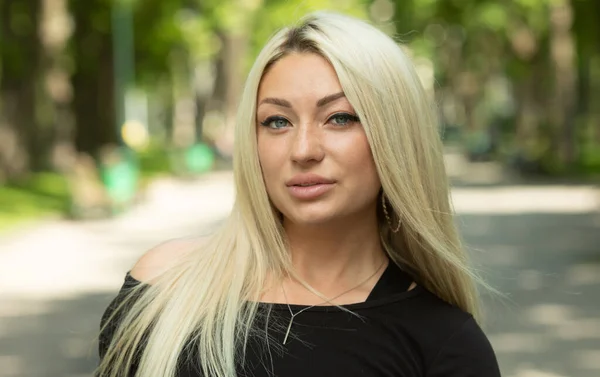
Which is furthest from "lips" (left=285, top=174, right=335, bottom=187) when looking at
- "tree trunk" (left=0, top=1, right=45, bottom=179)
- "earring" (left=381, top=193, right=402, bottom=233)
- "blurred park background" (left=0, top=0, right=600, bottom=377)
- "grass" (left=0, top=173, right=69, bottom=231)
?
"tree trunk" (left=0, top=1, right=45, bottom=179)

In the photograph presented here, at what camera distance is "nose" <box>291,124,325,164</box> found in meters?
2.41

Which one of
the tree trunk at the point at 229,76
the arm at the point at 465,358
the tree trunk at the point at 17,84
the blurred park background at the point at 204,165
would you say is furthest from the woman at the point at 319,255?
the tree trunk at the point at 229,76

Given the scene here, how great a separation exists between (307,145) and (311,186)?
90mm

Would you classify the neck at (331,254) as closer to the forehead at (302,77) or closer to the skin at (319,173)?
the skin at (319,173)

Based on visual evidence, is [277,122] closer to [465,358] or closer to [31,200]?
[465,358]

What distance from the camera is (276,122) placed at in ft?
8.16

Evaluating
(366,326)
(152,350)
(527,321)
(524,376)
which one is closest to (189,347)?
(152,350)

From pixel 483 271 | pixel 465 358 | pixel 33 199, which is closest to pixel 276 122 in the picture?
pixel 465 358

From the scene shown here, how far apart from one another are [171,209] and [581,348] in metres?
16.7

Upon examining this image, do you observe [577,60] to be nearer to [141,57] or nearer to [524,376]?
[141,57]

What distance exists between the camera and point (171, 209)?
24688 millimetres

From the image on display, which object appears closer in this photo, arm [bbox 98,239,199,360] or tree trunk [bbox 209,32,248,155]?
arm [bbox 98,239,199,360]

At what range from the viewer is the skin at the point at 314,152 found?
243cm

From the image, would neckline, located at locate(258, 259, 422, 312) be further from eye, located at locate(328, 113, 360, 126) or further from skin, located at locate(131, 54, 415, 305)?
eye, located at locate(328, 113, 360, 126)
